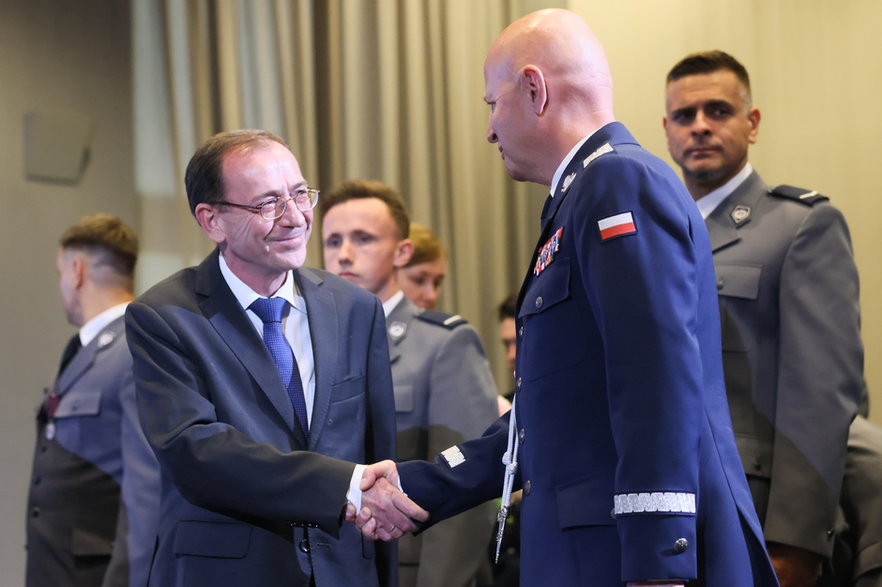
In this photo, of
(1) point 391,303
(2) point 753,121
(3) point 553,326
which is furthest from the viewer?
(1) point 391,303

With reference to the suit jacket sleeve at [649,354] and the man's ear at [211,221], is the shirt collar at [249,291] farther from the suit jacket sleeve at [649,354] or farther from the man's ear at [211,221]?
the suit jacket sleeve at [649,354]

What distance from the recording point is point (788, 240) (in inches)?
98.8

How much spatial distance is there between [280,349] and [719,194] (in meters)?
1.20

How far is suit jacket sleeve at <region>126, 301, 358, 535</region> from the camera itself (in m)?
1.95

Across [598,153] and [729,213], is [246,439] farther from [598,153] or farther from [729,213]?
[729,213]

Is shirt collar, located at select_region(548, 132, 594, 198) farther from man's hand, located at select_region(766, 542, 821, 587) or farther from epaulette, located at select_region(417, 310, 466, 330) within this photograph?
epaulette, located at select_region(417, 310, 466, 330)

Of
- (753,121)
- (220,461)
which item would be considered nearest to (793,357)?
(753,121)

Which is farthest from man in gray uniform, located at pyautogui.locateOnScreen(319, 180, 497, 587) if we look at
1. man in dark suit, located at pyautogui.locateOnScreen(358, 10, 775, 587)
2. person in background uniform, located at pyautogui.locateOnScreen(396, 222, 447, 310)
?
man in dark suit, located at pyautogui.locateOnScreen(358, 10, 775, 587)

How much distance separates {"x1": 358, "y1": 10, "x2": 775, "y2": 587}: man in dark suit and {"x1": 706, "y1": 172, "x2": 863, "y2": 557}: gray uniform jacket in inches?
29.9

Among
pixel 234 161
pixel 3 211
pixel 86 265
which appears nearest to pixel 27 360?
pixel 3 211

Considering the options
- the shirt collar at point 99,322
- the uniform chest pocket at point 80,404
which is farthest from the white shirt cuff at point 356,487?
the shirt collar at point 99,322

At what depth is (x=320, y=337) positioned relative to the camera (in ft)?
6.89

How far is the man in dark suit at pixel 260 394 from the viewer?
1.96 metres

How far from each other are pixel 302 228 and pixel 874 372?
241 centimetres
